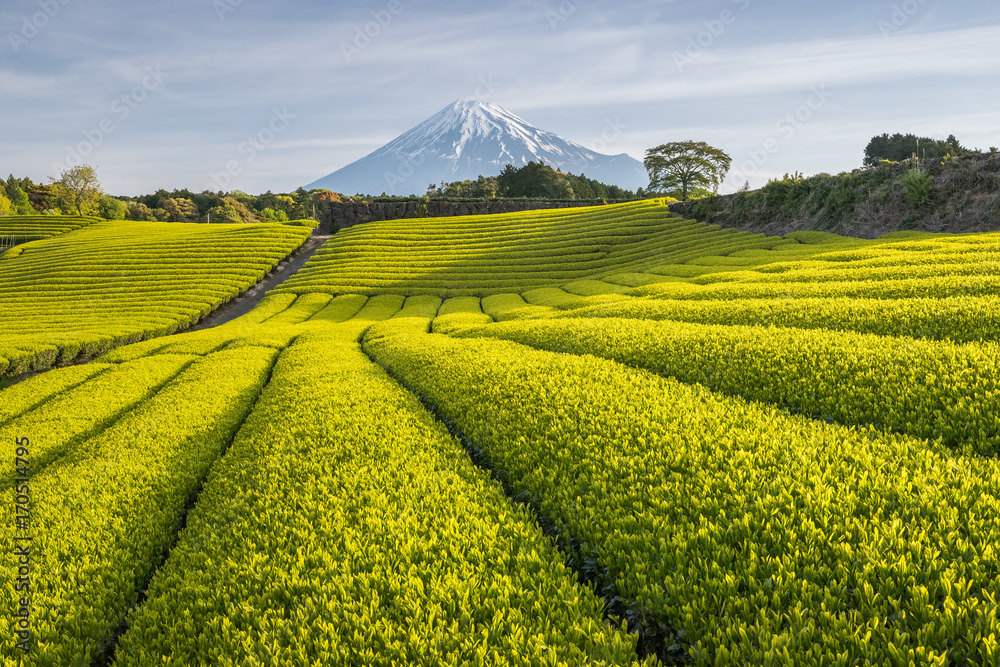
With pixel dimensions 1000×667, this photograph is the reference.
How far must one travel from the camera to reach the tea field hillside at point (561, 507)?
344 cm

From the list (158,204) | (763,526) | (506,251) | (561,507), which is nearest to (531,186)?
(506,251)

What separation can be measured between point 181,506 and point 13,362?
24.1 m

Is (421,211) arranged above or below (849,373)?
A: above

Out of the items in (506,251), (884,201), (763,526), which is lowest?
(763,526)

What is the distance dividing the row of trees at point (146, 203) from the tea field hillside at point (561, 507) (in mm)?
117347

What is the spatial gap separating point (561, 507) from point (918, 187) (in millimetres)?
37619

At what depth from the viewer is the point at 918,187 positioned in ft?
96.6

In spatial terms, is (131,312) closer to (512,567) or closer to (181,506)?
(181,506)

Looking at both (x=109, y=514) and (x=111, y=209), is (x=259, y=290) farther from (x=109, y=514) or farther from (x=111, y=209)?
(x=111, y=209)

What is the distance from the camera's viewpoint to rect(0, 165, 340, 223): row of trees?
323 feet

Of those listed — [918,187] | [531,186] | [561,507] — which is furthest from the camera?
[531,186]

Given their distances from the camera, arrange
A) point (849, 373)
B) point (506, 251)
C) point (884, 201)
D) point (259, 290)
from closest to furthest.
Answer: point (849, 373) → point (884, 201) → point (259, 290) → point (506, 251)

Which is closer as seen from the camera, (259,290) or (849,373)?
(849,373)

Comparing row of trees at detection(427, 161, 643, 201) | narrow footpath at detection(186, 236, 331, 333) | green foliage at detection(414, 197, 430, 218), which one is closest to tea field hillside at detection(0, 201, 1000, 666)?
narrow footpath at detection(186, 236, 331, 333)
